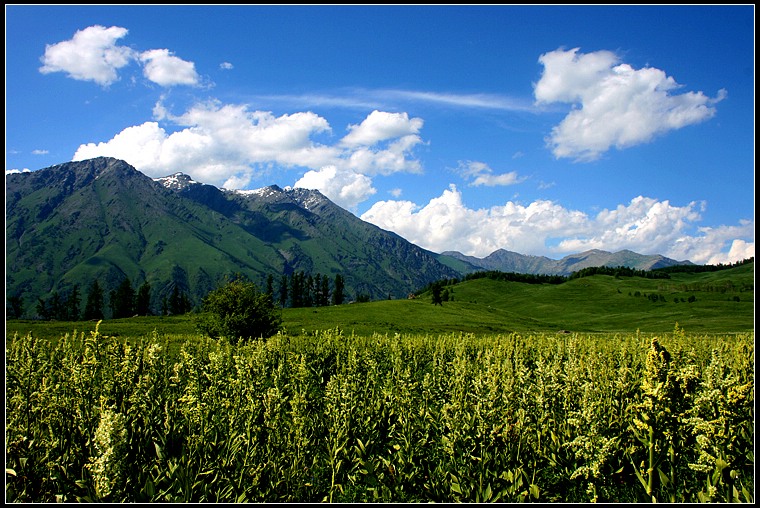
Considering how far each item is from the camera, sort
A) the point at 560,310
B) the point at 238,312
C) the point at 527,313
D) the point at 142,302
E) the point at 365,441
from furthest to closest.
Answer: the point at 527,313
the point at 560,310
the point at 142,302
the point at 238,312
the point at 365,441

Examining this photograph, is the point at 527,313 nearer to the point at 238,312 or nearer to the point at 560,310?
the point at 560,310

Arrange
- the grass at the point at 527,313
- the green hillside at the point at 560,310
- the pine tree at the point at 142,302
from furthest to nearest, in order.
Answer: the pine tree at the point at 142,302
the green hillside at the point at 560,310
the grass at the point at 527,313

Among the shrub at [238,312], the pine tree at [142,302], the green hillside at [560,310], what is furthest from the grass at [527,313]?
the pine tree at [142,302]

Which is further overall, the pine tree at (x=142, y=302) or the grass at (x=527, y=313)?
the pine tree at (x=142, y=302)

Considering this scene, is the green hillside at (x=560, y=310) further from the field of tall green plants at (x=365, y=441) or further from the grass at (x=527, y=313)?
the field of tall green plants at (x=365, y=441)

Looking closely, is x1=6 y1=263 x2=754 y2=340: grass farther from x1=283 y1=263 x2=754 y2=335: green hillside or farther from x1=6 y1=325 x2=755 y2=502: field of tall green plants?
x1=6 y1=325 x2=755 y2=502: field of tall green plants

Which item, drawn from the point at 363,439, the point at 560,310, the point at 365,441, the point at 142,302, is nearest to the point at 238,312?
the point at 363,439

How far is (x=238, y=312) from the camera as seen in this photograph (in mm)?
29281

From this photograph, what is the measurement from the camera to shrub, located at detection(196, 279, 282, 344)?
28.9 meters

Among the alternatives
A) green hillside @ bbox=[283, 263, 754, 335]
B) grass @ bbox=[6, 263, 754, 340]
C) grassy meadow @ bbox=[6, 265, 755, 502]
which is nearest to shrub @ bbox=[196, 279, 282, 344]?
grass @ bbox=[6, 263, 754, 340]

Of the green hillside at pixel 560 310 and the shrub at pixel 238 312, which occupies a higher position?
the shrub at pixel 238 312

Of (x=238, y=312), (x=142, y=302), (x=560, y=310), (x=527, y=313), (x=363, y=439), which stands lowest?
(x=527, y=313)

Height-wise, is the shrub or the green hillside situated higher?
the shrub

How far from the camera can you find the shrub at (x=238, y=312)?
94.7 ft
